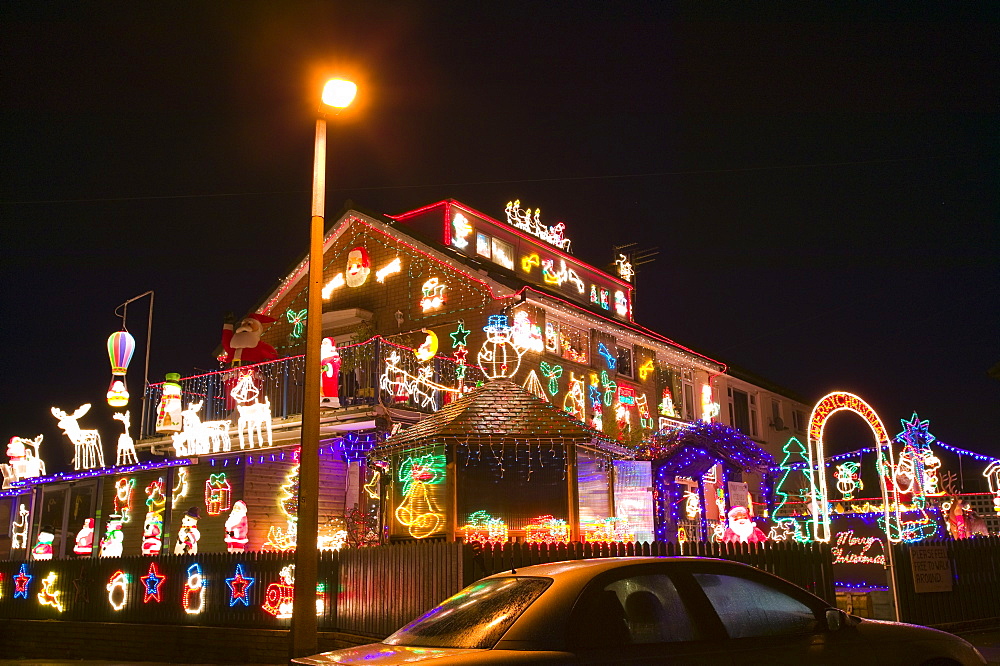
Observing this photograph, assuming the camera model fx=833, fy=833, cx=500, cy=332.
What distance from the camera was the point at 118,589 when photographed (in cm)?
1576

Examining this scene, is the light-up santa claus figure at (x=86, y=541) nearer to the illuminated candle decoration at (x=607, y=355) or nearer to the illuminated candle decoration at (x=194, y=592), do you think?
the illuminated candle decoration at (x=194, y=592)

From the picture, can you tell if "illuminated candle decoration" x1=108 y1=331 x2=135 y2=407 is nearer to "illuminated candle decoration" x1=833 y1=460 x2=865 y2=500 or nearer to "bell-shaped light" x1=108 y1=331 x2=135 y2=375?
"bell-shaped light" x1=108 y1=331 x2=135 y2=375

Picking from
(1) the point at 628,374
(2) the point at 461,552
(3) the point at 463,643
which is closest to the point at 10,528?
(1) the point at 628,374

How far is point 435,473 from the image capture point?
49.4ft

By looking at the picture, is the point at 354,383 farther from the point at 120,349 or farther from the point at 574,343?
the point at 120,349

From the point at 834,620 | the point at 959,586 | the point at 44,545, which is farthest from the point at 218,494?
the point at 834,620

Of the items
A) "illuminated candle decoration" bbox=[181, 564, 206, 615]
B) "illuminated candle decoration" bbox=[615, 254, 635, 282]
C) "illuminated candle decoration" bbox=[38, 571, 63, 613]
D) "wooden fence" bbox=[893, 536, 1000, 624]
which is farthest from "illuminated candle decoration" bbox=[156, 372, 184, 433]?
"illuminated candle decoration" bbox=[615, 254, 635, 282]

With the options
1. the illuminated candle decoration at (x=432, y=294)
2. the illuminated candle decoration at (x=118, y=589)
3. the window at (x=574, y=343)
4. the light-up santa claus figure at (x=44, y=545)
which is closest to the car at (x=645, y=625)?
the illuminated candle decoration at (x=118, y=589)

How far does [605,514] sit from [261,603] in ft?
25.5

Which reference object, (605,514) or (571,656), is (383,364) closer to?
(605,514)

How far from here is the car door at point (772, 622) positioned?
5.18 meters

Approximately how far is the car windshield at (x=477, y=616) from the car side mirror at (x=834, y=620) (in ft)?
6.23

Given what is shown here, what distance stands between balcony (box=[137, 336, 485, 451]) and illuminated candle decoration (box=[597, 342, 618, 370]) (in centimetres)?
451

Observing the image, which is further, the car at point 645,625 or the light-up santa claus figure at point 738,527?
the light-up santa claus figure at point 738,527
